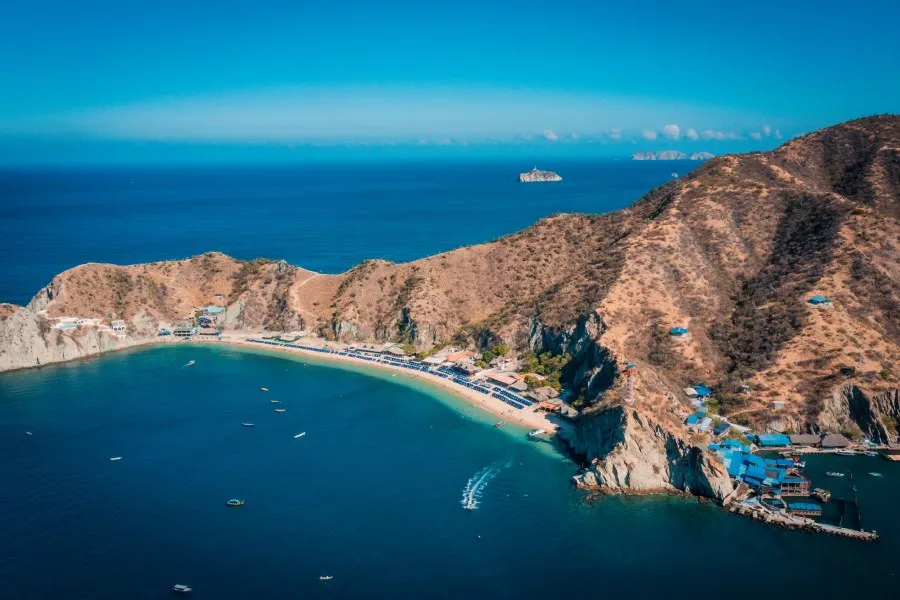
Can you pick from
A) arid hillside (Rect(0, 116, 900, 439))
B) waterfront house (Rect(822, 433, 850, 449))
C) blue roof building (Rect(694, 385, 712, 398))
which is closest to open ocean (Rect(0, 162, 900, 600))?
waterfront house (Rect(822, 433, 850, 449))

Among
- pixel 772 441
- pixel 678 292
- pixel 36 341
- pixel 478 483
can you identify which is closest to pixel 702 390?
pixel 772 441

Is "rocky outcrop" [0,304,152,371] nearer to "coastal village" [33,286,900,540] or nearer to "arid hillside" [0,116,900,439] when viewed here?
"arid hillside" [0,116,900,439]

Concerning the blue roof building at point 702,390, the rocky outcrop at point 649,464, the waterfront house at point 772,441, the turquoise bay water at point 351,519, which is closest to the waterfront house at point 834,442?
the turquoise bay water at point 351,519

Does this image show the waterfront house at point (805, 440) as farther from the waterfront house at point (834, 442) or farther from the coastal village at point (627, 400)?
the waterfront house at point (834, 442)

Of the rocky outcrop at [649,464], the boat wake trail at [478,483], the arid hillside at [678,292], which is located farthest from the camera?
the arid hillside at [678,292]

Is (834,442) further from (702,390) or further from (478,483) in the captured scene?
(478,483)

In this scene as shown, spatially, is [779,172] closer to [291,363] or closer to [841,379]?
[841,379]
